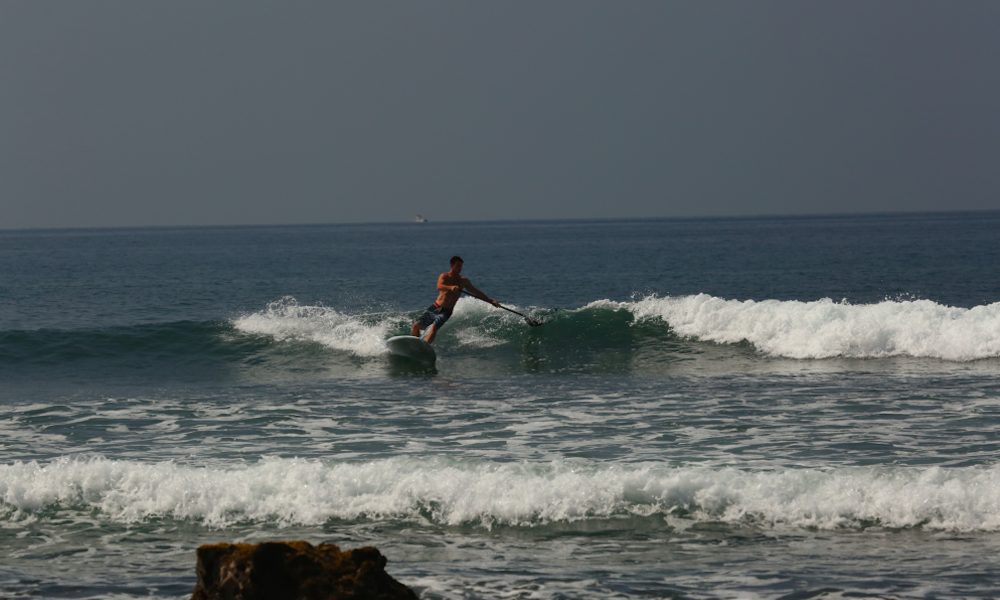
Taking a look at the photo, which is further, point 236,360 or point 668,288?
point 668,288

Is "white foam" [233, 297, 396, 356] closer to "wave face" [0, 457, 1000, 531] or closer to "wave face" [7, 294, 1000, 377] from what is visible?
"wave face" [7, 294, 1000, 377]

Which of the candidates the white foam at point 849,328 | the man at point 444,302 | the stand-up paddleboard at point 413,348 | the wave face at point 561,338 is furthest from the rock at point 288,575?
the white foam at point 849,328

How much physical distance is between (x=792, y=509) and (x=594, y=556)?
1.81 metres

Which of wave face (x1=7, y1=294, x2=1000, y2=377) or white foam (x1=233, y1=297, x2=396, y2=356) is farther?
white foam (x1=233, y1=297, x2=396, y2=356)

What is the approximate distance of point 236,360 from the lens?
58.6 ft

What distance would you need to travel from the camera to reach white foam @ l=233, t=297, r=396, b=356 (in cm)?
1819

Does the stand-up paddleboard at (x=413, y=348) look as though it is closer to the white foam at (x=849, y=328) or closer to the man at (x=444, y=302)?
the man at (x=444, y=302)

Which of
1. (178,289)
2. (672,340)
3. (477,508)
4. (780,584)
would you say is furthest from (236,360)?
(178,289)

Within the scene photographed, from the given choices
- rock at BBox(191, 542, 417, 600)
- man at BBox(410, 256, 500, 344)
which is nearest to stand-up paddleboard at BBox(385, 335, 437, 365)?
man at BBox(410, 256, 500, 344)

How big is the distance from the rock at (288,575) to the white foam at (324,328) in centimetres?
1292

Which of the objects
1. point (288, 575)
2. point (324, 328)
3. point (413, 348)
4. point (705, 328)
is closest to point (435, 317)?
point (413, 348)

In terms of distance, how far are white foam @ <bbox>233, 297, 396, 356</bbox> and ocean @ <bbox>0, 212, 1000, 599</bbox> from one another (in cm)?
8

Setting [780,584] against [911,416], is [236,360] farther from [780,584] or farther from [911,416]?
[780,584]

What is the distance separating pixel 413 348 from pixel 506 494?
908 centimetres
